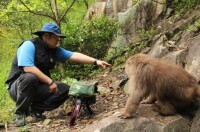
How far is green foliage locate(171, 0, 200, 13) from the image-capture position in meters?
8.59

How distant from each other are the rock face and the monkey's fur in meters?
0.16

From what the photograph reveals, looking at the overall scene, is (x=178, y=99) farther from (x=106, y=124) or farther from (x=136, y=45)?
(x=136, y=45)

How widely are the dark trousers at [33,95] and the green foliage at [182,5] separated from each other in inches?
150

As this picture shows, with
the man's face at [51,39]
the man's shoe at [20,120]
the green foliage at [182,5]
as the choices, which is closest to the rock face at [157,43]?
the green foliage at [182,5]

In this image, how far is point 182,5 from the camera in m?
8.98

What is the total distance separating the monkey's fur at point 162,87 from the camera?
496 cm

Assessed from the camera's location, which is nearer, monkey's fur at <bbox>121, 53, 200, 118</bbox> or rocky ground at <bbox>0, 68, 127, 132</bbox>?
monkey's fur at <bbox>121, 53, 200, 118</bbox>

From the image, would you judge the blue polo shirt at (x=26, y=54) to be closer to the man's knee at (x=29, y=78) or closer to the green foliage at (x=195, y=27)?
the man's knee at (x=29, y=78)

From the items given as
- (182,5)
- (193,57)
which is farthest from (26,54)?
(182,5)

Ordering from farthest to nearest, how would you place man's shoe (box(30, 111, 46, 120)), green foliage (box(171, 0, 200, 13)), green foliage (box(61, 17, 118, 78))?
1. green foliage (box(61, 17, 118, 78))
2. green foliage (box(171, 0, 200, 13))
3. man's shoe (box(30, 111, 46, 120))

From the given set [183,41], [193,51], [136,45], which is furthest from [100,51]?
[193,51]

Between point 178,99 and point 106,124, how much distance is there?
3.34ft

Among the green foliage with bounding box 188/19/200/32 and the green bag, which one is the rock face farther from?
the green bag

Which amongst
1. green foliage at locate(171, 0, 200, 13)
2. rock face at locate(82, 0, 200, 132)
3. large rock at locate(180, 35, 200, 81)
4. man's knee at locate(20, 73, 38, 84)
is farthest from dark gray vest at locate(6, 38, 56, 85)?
green foliage at locate(171, 0, 200, 13)
